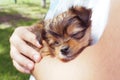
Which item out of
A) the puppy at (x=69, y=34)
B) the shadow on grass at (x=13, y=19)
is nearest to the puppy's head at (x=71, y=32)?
the puppy at (x=69, y=34)

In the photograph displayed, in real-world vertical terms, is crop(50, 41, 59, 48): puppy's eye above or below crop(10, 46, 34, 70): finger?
above

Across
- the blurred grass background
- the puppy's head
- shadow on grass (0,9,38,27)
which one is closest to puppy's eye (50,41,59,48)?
the puppy's head

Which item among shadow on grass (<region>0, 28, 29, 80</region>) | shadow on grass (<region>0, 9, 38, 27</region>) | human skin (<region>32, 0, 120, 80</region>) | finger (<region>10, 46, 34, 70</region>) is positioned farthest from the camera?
shadow on grass (<region>0, 9, 38, 27</region>)

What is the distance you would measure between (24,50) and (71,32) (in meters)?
0.16

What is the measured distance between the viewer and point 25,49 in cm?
88

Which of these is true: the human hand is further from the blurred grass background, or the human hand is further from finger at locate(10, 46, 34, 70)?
the blurred grass background

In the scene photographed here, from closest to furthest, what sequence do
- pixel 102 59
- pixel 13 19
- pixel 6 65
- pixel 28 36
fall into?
pixel 102 59 < pixel 28 36 < pixel 6 65 < pixel 13 19

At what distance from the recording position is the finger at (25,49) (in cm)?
81

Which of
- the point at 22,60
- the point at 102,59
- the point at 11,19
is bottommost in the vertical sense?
the point at 11,19

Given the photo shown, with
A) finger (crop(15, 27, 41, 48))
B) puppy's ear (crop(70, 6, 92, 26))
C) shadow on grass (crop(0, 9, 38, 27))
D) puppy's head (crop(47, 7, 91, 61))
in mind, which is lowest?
shadow on grass (crop(0, 9, 38, 27))

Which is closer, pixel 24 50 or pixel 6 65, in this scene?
pixel 24 50

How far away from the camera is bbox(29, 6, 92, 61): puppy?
76 centimetres

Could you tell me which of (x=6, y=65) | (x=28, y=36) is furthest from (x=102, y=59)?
(x=6, y=65)

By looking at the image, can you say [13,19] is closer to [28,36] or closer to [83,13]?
[28,36]
